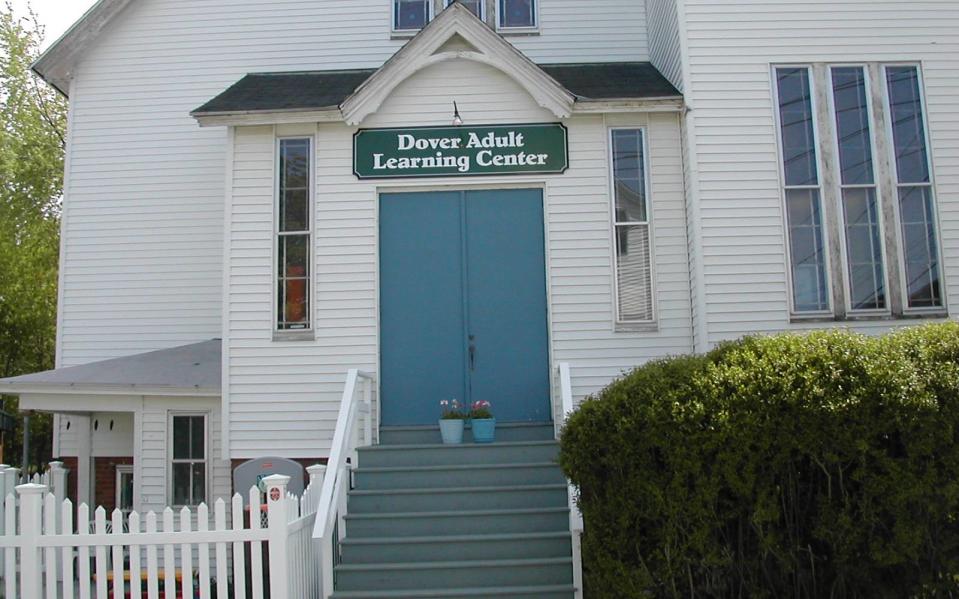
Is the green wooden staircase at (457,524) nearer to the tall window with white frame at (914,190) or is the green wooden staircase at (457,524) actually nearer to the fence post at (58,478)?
the fence post at (58,478)

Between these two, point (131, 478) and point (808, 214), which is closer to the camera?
point (808, 214)

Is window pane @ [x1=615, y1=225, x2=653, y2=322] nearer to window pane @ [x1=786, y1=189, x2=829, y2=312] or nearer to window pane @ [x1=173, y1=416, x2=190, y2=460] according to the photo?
window pane @ [x1=786, y1=189, x2=829, y2=312]

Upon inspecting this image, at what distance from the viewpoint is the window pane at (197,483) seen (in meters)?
11.6

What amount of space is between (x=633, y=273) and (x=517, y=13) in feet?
15.7

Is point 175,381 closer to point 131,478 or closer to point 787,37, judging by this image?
point 131,478

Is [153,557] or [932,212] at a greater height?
[932,212]

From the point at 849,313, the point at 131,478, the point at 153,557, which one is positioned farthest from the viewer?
the point at 131,478

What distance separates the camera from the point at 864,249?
10.1 metres

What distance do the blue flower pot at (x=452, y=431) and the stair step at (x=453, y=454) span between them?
207 millimetres

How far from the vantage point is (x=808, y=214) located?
10.2 metres

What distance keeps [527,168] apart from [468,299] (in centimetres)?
168

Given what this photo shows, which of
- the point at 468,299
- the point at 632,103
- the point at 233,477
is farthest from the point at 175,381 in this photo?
the point at 632,103

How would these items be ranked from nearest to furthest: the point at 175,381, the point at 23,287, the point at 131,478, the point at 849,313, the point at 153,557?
the point at 153,557
the point at 849,313
the point at 175,381
the point at 131,478
the point at 23,287

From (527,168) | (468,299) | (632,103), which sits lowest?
(468,299)
